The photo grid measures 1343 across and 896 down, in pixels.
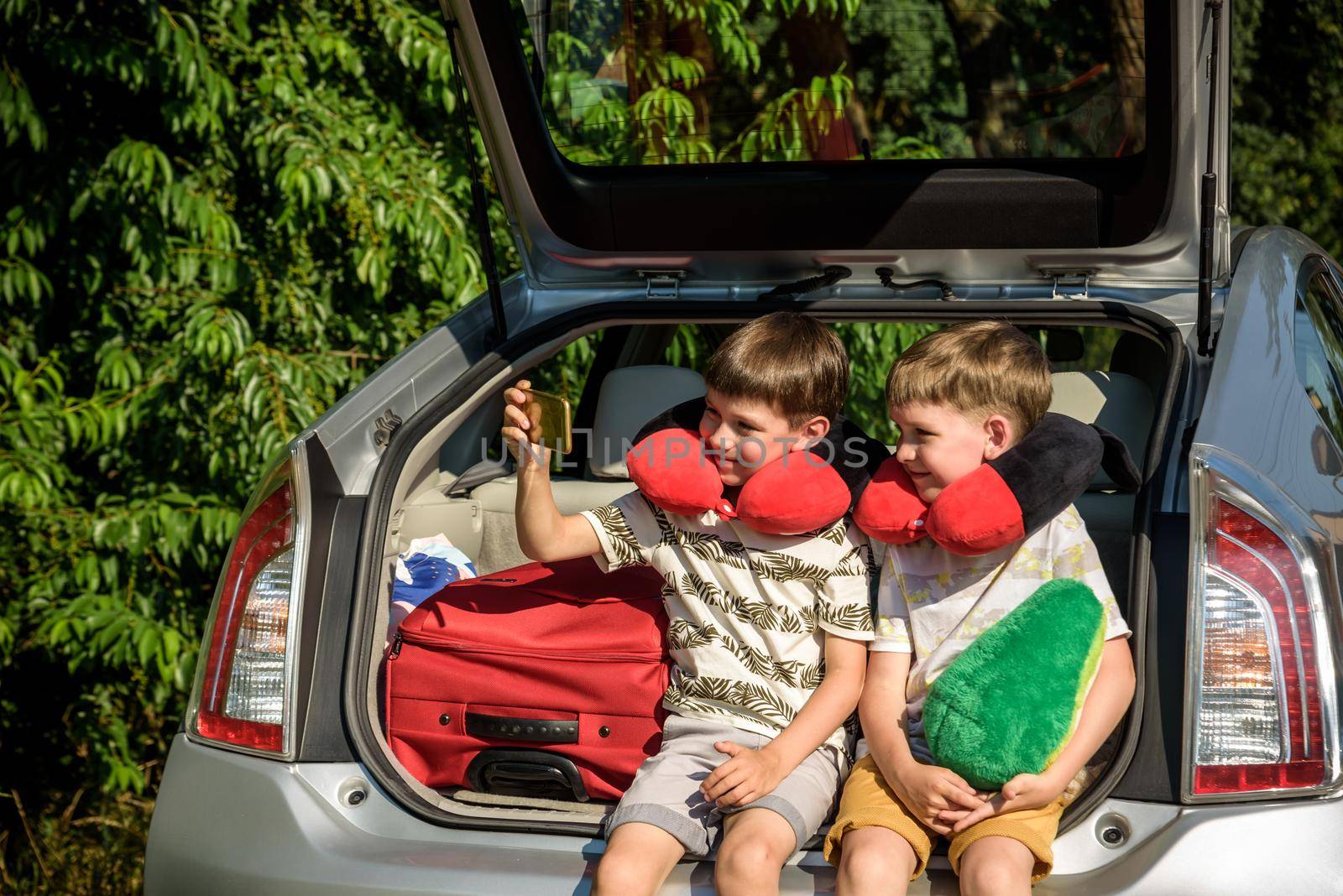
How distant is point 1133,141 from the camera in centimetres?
231

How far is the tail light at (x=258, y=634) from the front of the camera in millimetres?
1866

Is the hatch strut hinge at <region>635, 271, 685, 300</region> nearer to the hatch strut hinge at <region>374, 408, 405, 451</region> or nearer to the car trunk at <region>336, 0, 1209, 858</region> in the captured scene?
the car trunk at <region>336, 0, 1209, 858</region>

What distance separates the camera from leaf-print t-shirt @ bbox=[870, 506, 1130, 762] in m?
1.81

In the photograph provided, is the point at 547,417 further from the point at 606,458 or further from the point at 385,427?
the point at 606,458

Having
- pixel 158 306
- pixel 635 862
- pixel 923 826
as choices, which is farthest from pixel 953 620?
pixel 158 306

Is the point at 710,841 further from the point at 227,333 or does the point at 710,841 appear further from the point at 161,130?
the point at 161,130

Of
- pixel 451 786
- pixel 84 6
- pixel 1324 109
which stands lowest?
pixel 451 786

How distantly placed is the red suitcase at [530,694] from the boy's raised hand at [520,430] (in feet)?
0.86

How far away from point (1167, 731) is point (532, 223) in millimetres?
1577

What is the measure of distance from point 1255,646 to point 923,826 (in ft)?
Answer: 1.59

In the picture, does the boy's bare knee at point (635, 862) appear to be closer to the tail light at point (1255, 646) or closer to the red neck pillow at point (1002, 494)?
the red neck pillow at point (1002, 494)

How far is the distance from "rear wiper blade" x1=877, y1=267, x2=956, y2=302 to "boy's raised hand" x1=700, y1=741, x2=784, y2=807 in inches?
40.8

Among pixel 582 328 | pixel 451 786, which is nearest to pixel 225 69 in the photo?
pixel 582 328

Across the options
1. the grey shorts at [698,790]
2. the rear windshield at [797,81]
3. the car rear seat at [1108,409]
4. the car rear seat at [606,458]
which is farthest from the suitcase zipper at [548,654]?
the rear windshield at [797,81]
